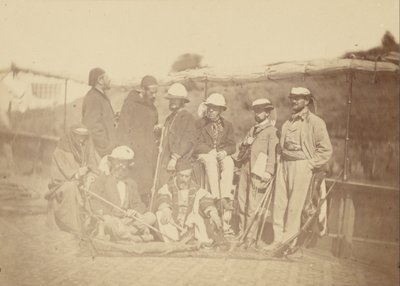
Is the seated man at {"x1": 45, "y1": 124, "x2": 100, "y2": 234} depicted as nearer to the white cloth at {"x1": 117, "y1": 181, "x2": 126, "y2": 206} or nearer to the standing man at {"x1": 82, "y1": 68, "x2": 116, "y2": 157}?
the standing man at {"x1": 82, "y1": 68, "x2": 116, "y2": 157}

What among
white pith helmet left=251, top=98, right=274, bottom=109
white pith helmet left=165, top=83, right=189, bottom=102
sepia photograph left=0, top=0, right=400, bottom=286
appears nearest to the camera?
sepia photograph left=0, top=0, right=400, bottom=286

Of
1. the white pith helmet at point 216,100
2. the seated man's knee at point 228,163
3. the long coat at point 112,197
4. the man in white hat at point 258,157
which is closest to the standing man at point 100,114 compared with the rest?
the long coat at point 112,197

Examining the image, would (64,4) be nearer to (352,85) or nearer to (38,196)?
(38,196)

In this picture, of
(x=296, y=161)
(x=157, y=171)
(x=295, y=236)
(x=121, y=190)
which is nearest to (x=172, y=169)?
(x=157, y=171)

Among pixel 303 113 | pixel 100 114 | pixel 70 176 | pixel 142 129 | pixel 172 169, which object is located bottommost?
pixel 70 176

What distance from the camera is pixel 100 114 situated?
18.0 ft

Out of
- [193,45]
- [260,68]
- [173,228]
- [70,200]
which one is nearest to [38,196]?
[70,200]

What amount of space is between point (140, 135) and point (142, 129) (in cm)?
6

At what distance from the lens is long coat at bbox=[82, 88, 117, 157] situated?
5461 millimetres

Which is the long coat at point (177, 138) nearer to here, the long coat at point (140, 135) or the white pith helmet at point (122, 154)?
the long coat at point (140, 135)

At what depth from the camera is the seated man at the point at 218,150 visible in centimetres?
545

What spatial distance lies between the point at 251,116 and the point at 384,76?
123 centimetres

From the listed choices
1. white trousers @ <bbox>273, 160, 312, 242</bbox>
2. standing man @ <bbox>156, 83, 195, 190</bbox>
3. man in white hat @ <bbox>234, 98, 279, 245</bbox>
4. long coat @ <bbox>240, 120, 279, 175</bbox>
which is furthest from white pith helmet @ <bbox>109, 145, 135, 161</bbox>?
white trousers @ <bbox>273, 160, 312, 242</bbox>

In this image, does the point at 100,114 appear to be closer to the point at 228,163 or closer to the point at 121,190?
the point at 121,190
